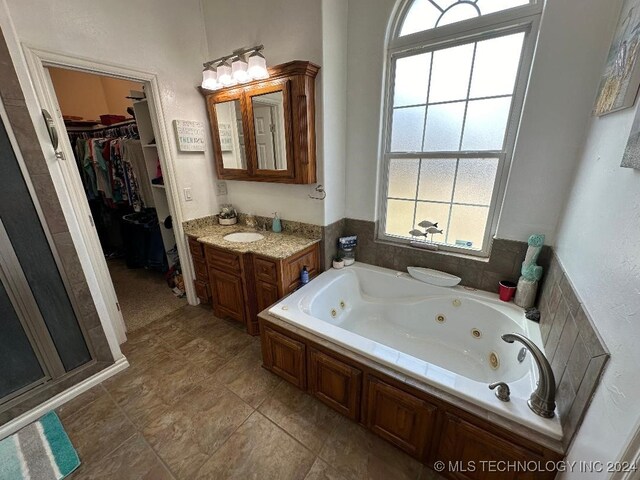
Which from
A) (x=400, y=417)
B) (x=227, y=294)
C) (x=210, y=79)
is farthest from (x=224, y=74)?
(x=400, y=417)

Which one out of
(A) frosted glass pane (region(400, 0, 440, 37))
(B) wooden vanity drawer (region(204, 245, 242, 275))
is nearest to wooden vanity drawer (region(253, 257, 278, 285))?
(B) wooden vanity drawer (region(204, 245, 242, 275))

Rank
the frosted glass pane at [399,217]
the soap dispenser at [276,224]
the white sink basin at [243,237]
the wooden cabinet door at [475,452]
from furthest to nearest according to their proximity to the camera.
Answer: the soap dispenser at [276,224] → the white sink basin at [243,237] → the frosted glass pane at [399,217] → the wooden cabinet door at [475,452]

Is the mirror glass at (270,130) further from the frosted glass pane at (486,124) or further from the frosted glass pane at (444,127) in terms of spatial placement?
the frosted glass pane at (486,124)

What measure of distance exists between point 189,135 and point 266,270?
54.8 inches

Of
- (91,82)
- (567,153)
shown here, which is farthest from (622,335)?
(91,82)

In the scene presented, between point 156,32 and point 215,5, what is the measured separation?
1.75 ft

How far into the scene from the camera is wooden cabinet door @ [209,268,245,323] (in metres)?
2.13

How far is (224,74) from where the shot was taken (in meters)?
1.93

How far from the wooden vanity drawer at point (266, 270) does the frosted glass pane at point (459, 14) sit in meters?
1.97

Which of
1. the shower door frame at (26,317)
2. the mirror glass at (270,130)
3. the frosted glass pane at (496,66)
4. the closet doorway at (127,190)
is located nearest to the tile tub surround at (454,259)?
the mirror glass at (270,130)

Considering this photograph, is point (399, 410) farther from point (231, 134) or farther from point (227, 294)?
point (231, 134)

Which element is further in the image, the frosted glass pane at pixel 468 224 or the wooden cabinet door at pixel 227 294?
the wooden cabinet door at pixel 227 294

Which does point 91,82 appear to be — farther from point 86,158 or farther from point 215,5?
point 215,5

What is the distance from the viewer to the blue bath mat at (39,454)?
1.25 meters
